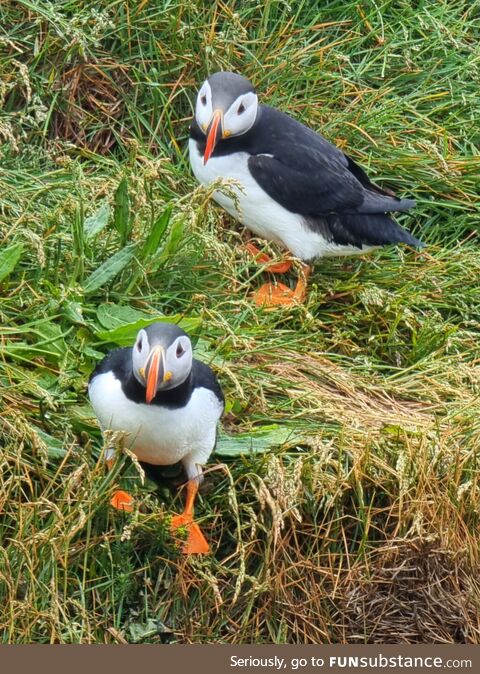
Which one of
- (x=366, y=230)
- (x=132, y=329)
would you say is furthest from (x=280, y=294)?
(x=132, y=329)

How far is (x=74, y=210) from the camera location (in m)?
4.67

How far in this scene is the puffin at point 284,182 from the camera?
217 inches

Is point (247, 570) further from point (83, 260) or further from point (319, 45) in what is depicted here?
point (319, 45)

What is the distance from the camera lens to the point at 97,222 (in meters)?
4.96

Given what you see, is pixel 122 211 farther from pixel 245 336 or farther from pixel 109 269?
pixel 245 336

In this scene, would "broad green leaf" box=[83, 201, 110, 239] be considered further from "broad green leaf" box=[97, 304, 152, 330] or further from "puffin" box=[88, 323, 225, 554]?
"puffin" box=[88, 323, 225, 554]

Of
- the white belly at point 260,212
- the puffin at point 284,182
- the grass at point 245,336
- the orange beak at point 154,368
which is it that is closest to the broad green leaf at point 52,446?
the grass at point 245,336

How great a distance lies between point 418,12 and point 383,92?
20.4 inches

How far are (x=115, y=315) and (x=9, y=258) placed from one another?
0.41 meters

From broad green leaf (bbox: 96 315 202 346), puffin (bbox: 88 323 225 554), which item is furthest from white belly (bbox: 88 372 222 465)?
broad green leaf (bbox: 96 315 202 346)

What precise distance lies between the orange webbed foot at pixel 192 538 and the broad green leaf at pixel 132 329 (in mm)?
662

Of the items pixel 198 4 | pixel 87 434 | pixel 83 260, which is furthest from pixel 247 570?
pixel 198 4

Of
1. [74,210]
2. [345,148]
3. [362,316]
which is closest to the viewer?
[74,210]

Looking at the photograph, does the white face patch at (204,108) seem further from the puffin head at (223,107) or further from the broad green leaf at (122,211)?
the broad green leaf at (122,211)
